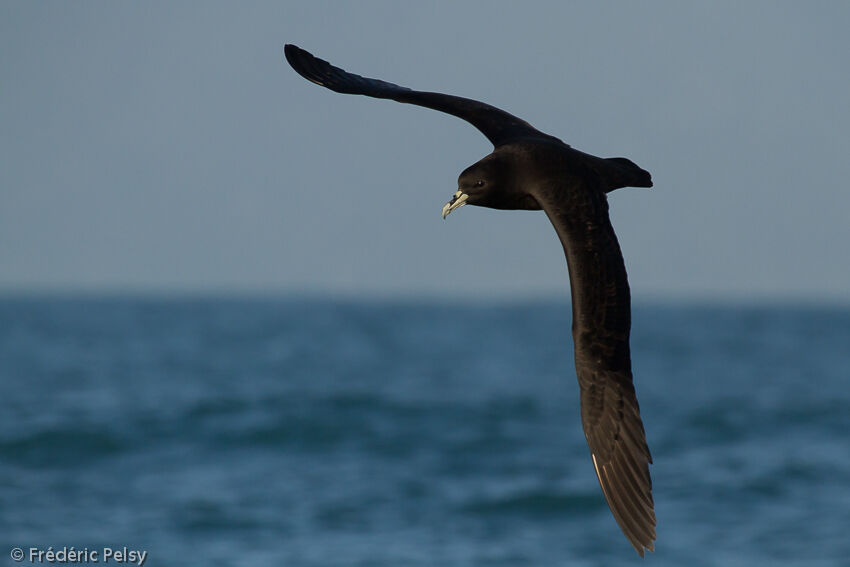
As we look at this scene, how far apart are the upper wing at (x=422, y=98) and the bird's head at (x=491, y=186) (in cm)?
63

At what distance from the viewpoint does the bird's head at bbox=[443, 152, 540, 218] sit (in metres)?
9.37

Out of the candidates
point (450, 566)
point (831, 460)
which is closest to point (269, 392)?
point (831, 460)

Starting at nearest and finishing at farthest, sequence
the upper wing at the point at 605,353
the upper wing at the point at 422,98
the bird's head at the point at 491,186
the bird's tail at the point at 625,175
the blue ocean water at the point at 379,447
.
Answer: the upper wing at the point at 605,353, the bird's head at the point at 491,186, the bird's tail at the point at 625,175, the upper wing at the point at 422,98, the blue ocean water at the point at 379,447

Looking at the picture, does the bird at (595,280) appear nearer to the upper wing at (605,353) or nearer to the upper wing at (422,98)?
the upper wing at (605,353)

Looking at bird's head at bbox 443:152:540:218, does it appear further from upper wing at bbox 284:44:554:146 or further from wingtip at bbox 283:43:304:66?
wingtip at bbox 283:43:304:66

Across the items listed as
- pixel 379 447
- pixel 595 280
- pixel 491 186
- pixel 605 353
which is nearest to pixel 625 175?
pixel 491 186

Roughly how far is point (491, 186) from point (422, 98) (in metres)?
1.64

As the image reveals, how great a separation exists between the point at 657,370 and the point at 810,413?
1407 cm

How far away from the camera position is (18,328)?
241ft

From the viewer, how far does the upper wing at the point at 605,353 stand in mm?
8727

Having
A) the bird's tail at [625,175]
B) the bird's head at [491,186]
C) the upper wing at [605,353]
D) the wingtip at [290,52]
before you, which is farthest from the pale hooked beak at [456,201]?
the wingtip at [290,52]

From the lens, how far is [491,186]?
9.41 metres

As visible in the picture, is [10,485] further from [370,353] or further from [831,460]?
[370,353]

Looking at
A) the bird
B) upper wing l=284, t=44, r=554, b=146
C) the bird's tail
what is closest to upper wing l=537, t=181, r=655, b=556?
the bird
